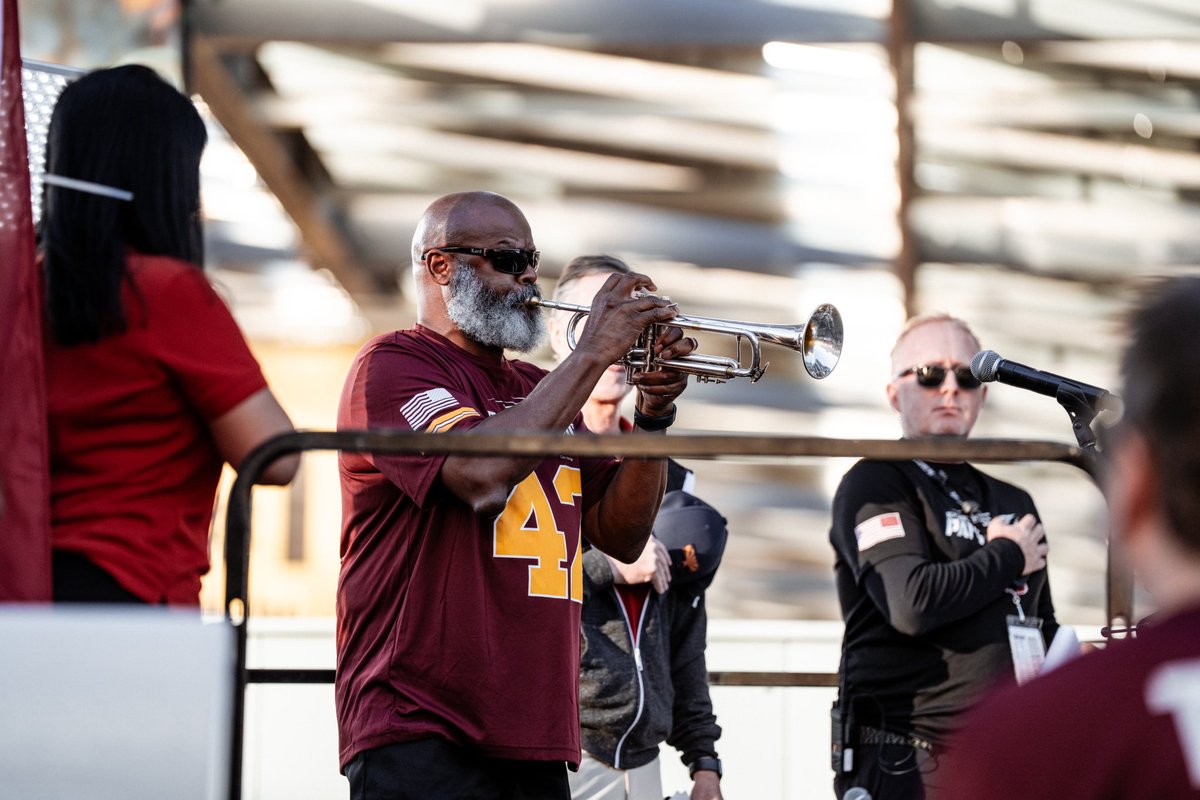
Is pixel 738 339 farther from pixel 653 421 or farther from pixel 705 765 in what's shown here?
pixel 705 765

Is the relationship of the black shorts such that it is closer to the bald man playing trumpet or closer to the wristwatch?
the bald man playing trumpet

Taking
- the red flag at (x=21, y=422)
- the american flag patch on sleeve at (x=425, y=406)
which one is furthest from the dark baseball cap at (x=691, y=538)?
the red flag at (x=21, y=422)

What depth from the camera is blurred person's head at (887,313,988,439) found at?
425 centimetres

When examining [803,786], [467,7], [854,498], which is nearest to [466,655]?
[854,498]

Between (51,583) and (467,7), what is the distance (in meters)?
6.94

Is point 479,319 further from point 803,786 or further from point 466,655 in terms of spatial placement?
point 803,786

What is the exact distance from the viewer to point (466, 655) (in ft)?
10.1

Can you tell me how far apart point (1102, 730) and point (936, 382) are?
9.84 ft

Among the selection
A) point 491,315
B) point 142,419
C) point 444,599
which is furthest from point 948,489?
point 142,419

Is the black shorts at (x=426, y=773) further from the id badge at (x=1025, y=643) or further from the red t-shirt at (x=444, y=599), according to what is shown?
the id badge at (x=1025, y=643)

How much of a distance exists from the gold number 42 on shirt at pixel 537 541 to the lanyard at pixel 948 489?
3.79 feet

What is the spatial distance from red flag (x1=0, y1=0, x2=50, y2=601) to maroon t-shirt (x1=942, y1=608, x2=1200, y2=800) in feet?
5.24

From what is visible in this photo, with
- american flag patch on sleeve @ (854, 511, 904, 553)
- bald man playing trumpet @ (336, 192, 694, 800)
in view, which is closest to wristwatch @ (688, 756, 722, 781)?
american flag patch on sleeve @ (854, 511, 904, 553)

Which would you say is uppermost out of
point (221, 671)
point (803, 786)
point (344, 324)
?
point (344, 324)
